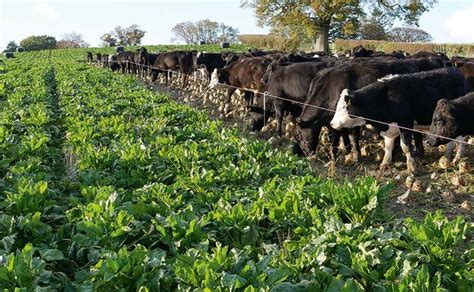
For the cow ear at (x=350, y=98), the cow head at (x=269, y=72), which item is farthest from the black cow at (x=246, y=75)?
the cow ear at (x=350, y=98)

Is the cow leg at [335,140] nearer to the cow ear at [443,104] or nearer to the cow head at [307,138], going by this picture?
the cow head at [307,138]

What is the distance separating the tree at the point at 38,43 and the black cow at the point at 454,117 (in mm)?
91141

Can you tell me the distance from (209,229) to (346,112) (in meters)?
5.43

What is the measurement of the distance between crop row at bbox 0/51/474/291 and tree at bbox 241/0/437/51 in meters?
32.4

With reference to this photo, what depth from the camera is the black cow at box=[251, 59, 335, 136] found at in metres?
12.7

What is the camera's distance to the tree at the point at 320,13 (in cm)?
3816

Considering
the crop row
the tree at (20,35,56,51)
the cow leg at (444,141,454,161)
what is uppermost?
the tree at (20,35,56,51)

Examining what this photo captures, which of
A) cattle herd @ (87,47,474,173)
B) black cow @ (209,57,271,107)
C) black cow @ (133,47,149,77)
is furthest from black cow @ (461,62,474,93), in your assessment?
black cow @ (133,47,149,77)

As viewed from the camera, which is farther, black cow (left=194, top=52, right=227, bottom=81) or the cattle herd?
black cow (left=194, top=52, right=227, bottom=81)

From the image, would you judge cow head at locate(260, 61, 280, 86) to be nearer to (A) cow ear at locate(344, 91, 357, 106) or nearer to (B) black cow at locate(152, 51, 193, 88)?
(A) cow ear at locate(344, 91, 357, 106)

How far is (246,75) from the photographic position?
16.8m

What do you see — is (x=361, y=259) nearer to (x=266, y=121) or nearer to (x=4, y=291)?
(x=4, y=291)

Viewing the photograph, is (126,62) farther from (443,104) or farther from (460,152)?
(443,104)

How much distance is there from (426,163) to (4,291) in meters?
8.07
